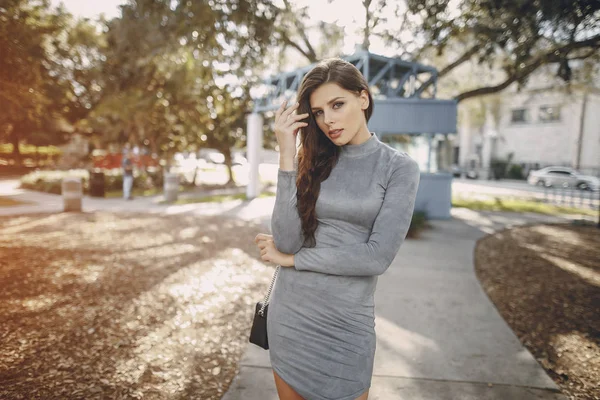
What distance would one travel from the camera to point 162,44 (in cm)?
867

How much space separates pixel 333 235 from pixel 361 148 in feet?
1.34

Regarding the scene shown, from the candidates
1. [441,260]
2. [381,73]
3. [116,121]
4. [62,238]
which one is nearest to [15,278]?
[62,238]

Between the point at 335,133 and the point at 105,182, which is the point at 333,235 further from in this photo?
the point at 105,182

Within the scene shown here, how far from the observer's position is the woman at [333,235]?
62.3 inches

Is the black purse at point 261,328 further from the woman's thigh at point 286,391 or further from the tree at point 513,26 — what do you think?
the tree at point 513,26

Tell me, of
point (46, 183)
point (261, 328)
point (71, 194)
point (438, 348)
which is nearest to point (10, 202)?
point (71, 194)

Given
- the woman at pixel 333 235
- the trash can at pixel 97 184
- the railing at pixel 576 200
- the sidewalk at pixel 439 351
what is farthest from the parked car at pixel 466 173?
the woman at pixel 333 235

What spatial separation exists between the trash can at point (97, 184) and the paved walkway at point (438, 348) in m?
13.4

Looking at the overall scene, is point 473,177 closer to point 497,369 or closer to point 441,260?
point 441,260

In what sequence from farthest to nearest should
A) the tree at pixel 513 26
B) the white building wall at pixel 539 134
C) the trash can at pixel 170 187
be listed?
1. the white building wall at pixel 539 134
2. the trash can at pixel 170 187
3. the tree at pixel 513 26

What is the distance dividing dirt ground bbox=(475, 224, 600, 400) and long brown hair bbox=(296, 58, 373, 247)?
3.13 meters

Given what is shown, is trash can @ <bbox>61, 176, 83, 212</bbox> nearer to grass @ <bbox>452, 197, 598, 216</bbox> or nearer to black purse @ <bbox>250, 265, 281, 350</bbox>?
black purse @ <bbox>250, 265, 281, 350</bbox>

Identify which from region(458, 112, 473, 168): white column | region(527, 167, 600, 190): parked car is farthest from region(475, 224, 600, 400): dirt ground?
region(458, 112, 473, 168): white column

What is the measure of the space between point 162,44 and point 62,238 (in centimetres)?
487
